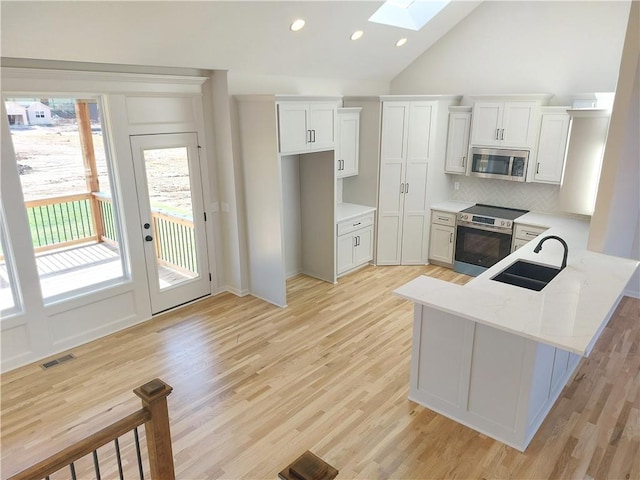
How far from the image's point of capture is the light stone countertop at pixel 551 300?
2594mm

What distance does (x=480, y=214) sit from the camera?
6.00m

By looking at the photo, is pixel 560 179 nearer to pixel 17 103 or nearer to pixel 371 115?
pixel 371 115

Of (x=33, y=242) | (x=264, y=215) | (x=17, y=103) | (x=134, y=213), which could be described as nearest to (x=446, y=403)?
(x=264, y=215)

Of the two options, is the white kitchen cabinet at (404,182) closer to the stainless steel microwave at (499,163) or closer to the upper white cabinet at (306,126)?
the stainless steel microwave at (499,163)

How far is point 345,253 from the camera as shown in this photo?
612 cm

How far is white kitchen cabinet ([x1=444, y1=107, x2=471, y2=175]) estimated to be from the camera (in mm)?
6078

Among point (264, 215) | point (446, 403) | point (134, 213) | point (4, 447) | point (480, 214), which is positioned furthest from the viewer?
point (480, 214)

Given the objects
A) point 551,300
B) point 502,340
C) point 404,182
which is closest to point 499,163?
point 404,182

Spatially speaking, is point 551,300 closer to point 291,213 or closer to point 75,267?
point 291,213

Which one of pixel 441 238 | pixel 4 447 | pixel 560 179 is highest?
pixel 560 179

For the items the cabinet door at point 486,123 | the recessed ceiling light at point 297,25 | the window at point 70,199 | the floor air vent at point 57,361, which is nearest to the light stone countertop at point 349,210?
the cabinet door at point 486,123

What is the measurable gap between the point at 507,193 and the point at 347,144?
93.7 inches

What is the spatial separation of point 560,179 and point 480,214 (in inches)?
40.8

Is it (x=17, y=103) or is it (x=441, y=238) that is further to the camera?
(x=441, y=238)
